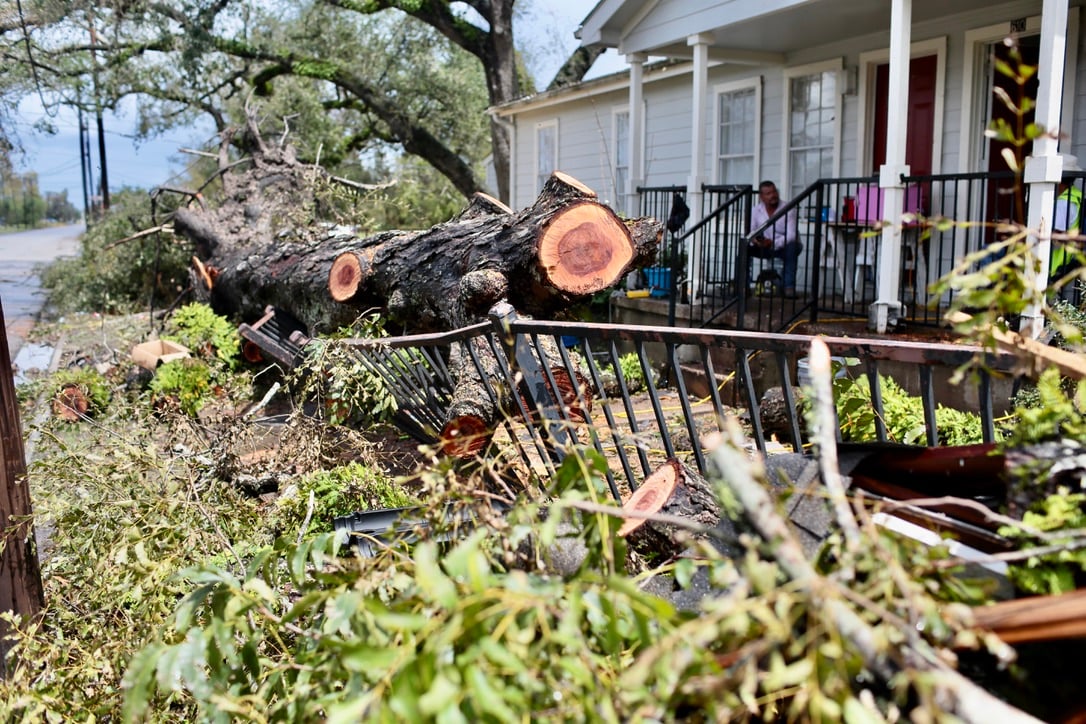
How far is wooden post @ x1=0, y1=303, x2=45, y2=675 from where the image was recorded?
3.33 m

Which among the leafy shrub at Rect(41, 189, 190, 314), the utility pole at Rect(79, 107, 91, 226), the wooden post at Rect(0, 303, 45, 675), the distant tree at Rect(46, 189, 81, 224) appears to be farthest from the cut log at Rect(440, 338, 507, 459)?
the distant tree at Rect(46, 189, 81, 224)

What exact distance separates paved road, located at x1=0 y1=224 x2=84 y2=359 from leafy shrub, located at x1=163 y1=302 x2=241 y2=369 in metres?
4.68

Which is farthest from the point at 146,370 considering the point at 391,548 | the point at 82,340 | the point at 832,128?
the point at 391,548

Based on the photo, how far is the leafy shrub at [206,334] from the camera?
10.2 meters

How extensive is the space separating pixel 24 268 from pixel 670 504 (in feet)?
95.5

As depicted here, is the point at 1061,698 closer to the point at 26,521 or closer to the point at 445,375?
the point at 26,521

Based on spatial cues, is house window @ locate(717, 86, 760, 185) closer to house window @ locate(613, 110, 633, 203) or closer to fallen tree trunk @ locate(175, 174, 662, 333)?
house window @ locate(613, 110, 633, 203)

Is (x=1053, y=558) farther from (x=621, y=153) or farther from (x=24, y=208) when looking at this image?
(x=24, y=208)

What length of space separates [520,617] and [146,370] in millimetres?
9719

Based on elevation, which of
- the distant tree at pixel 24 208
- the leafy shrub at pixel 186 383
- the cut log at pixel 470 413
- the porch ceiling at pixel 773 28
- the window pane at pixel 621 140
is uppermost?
the porch ceiling at pixel 773 28

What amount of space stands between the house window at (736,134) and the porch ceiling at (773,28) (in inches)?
38.8

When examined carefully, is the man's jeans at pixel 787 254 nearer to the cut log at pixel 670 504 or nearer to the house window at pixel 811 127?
the house window at pixel 811 127

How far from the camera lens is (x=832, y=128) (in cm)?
1070

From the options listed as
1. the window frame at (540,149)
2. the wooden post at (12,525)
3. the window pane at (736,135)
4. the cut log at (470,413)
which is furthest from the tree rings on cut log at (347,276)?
the window frame at (540,149)
